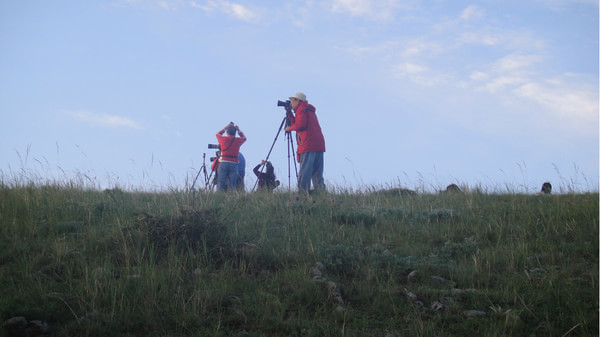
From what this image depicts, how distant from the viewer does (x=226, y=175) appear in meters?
13.5

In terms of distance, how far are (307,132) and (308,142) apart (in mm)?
244

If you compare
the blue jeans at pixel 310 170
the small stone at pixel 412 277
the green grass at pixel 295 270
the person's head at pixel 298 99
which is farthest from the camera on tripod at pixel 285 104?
the small stone at pixel 412 277

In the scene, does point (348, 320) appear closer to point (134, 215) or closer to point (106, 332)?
point (106, 332)

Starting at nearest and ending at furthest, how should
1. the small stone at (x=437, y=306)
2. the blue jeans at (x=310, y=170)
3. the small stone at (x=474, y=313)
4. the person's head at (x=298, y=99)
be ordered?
the small stone at (x=474, y=313)
the small stone at (x=437, y=306)
the blue jeans at (x=310, y=170)
the person's head at (x=298, y=99)

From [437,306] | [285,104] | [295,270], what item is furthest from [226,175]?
[437,306]

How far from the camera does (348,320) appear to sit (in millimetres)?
3982

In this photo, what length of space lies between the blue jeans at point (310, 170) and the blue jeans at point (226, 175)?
117 inches

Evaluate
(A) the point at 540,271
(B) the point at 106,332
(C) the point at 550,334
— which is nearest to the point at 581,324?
(C) the point at 550,334

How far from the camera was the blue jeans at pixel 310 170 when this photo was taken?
35.4ft

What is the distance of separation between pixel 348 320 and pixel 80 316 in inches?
85.9

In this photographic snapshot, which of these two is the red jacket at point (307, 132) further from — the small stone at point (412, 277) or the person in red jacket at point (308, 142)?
the small stone at point (412, 277)

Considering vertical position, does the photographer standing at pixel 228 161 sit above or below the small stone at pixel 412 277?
above

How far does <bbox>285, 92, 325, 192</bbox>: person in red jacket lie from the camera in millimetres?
11023

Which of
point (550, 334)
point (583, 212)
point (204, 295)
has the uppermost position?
point (583, 212)
